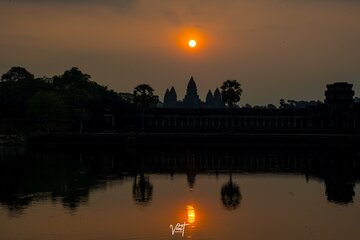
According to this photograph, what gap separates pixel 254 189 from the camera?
43.5 metres

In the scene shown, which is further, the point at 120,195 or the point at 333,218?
the point at 120,195

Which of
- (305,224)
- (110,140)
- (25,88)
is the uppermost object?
(25,88)

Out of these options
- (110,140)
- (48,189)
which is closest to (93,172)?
(48,189)

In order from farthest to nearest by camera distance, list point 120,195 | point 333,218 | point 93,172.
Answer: point 93,172 < point 120,195 < point 333,218

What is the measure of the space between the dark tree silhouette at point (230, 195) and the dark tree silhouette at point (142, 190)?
4.67 m

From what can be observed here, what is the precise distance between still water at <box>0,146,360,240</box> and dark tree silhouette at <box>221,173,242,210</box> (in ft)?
0.21

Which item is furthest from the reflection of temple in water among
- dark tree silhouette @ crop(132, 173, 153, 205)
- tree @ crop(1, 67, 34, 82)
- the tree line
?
tree @ crop(1, 67, 34, 82)

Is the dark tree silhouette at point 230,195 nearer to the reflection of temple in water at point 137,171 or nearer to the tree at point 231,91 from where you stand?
the reflection of temple in water at point 137,171

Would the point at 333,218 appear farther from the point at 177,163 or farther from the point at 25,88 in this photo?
the point at 25,88

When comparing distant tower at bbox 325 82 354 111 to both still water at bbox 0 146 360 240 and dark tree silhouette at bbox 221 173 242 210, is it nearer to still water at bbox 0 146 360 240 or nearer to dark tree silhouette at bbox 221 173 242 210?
still water at bbox 0 146 360 240

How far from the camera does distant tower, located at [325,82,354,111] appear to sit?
125 m

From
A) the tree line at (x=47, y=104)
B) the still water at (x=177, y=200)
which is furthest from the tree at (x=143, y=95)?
the still water at (x=177, y=200)

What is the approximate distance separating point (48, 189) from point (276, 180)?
58.9 ft

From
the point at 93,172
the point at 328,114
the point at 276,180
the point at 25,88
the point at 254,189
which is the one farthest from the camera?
the point at 25,88
